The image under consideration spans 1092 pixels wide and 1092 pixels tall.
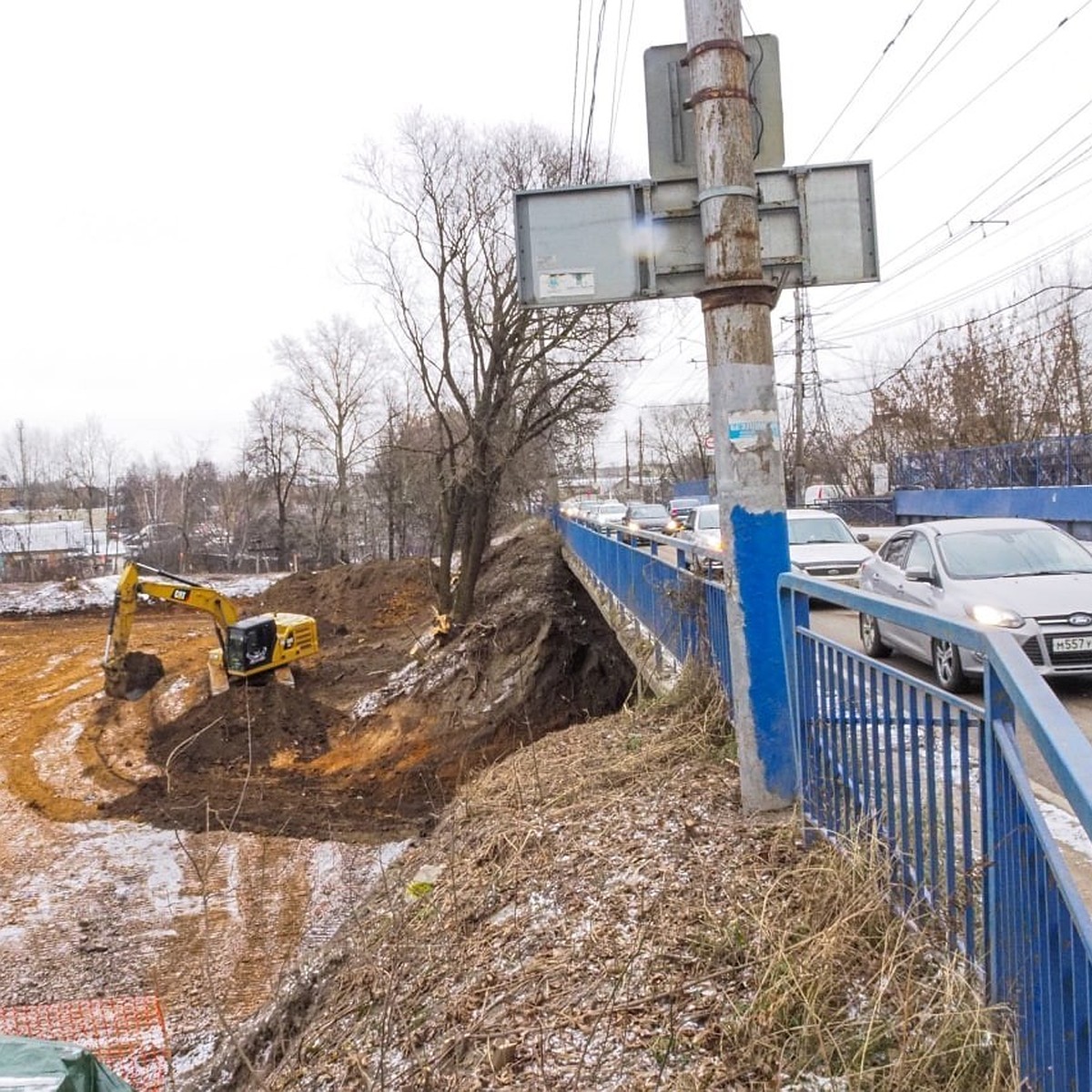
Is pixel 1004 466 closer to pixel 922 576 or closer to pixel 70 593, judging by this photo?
pixel 922 576

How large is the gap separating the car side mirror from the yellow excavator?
12.7 metres

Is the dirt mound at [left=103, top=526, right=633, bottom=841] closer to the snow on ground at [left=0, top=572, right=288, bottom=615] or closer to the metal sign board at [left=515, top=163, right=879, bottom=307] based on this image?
the metal sign board at [left=515, top=163, right=879, bottom=307]

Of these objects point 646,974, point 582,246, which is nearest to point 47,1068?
point 646,974

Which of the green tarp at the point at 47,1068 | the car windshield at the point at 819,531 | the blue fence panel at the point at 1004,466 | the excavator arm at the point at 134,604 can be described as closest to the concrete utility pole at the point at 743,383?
the green tarp at the point at 47,1068

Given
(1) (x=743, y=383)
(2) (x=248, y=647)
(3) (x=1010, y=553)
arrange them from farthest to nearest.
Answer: (2) (x=248, y=647) → (3) (x=1010, y=553) → (1) (x=743, y=383)

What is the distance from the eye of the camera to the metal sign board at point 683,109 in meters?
4.72

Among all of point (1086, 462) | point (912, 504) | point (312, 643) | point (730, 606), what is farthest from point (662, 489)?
point (730, 606)

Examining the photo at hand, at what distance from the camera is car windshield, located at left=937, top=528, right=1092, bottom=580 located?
29.0ft

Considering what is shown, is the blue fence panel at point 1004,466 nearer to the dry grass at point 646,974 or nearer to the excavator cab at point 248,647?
the excavator cab at point 248,647

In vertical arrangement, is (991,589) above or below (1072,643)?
above

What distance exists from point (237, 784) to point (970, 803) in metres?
13.7

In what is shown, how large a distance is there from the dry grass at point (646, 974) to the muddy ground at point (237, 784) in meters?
1.01

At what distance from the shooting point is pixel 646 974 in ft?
11.0

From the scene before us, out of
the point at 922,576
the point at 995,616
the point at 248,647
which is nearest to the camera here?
the point at 995,616
